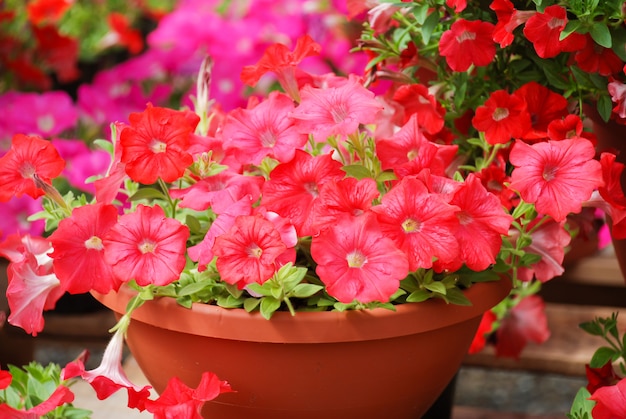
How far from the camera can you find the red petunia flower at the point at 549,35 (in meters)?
0.76

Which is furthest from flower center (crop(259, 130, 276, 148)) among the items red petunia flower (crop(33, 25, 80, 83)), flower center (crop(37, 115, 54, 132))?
red petunia flower (crop(33, 25, 80, 83))

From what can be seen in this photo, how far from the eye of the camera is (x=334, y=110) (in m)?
0.76

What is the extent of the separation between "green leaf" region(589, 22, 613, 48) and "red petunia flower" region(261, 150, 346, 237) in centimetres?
26

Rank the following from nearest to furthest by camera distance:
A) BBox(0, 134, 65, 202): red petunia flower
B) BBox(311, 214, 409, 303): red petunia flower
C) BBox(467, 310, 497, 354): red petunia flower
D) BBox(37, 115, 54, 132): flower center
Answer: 1. BBox(311, 214, 409, 303): red petunia flower
2. BBox(0, 134, 65, 202): red petunia flower
3. BBox(467, 310, 497, 354): red petunia flower
4. BBox(37, 115, 54, 132): flower center

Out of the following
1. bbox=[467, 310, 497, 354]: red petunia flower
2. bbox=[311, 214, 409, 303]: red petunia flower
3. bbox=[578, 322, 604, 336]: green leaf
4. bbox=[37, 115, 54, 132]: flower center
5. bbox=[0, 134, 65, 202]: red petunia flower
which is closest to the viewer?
bbox=[311, 214, 409, 303]: red petunia flower

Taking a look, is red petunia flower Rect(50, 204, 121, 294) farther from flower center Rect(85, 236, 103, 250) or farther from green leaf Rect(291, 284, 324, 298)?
green leaf Rect(291, 284, 324, 298)

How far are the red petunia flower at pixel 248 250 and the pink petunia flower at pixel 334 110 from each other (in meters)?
0.10

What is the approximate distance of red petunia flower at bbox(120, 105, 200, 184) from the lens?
0.73 m

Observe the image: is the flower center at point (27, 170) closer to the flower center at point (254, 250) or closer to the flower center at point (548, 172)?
the flower center at point (254, 250)

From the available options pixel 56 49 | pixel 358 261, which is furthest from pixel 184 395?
pixel 56 49

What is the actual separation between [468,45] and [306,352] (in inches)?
13.0

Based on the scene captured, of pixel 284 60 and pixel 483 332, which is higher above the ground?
pixel 284 60

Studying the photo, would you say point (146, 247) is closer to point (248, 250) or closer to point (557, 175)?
point (248, 250)

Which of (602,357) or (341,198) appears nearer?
(341,198)
